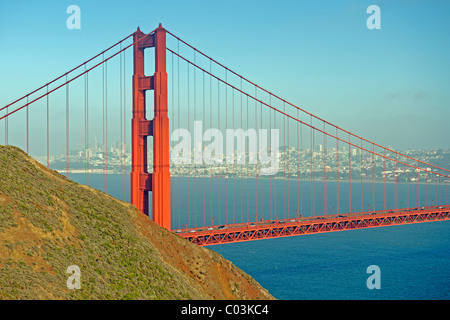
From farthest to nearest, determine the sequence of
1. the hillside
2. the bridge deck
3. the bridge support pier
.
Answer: the bridge deck → the bridge support pier → the hillside

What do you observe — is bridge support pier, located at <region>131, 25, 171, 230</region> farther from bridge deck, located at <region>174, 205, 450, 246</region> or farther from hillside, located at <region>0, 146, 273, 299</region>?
hillside, located at <region>0, 146, 273, 299</region>

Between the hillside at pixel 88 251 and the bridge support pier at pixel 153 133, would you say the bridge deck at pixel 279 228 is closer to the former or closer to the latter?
the bridge support pier at pixel 153 133

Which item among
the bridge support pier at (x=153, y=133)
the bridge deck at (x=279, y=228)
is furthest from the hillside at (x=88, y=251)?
the bridge deck at (x=279, y=228)

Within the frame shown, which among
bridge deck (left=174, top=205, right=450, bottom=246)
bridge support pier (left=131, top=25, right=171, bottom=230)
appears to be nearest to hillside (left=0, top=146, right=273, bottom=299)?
bridge support pier (left=131, top=25, right=171, bottom=230)

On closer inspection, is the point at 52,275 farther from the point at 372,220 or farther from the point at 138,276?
the point at 372,220

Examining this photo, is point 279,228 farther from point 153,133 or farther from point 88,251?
point 88,251
